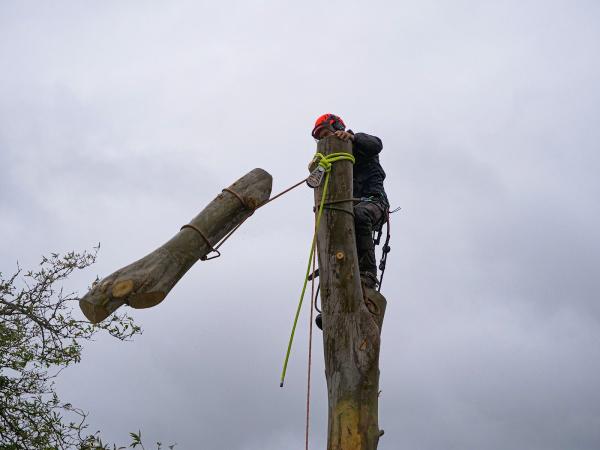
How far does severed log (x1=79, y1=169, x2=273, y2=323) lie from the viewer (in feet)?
11.4

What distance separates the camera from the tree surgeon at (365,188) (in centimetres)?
491

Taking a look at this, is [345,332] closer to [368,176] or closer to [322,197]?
[322,197]

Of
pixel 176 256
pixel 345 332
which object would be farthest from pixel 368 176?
pixel 176 256

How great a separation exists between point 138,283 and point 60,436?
3.16m

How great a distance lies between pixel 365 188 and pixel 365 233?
2.15 ft

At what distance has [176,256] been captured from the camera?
369 cm

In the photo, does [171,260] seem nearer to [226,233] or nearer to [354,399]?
[226,233]

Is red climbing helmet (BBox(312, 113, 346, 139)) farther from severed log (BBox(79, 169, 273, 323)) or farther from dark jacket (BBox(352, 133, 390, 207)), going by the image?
severed log (BBox(79, 169, 273, 323))

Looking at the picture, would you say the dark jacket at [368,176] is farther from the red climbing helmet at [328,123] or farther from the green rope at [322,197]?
the green rope at [322,197]

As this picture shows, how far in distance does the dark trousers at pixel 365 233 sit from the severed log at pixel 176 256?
0.98 meters

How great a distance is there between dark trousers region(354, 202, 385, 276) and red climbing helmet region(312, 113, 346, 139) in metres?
0.66

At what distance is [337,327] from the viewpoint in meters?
4.11

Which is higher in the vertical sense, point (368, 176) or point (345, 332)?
point (368, 176)

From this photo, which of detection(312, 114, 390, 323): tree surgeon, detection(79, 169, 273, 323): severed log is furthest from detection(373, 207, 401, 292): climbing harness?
detection(79, 169, 273, 323): severed log
